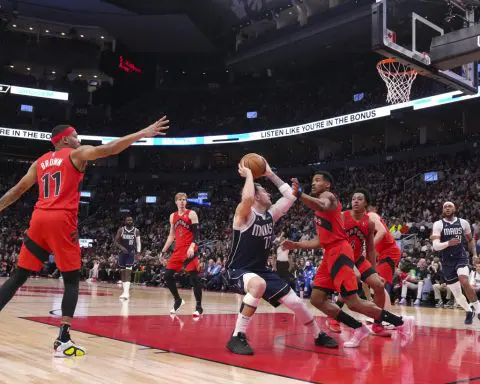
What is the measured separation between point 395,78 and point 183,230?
578 inches

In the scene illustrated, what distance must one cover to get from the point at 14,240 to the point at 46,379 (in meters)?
30.8

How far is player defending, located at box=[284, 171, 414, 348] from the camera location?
577 cm

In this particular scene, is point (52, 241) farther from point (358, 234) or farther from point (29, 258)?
point (358, 234)

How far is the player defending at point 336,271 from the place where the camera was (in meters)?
5.77

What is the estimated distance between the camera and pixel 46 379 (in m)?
3.65

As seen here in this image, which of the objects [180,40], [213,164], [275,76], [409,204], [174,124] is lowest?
[409,204]

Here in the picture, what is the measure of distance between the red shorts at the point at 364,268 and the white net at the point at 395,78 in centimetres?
1356

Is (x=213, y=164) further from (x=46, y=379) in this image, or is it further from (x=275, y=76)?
(x=46, y=379)

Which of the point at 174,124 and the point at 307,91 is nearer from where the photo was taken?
the point at 307,91

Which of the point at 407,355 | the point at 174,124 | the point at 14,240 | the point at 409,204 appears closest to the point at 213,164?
the point at 174,124

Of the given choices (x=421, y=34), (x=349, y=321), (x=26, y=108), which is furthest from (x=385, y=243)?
(x=26, y=108)

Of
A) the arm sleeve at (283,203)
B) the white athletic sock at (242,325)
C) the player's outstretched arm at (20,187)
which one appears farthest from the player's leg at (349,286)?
the player's outstretched arm at (20,187)

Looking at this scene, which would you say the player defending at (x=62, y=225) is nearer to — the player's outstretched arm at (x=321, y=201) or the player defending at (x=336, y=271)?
the player's outstretched arm at (x=321, y=201)

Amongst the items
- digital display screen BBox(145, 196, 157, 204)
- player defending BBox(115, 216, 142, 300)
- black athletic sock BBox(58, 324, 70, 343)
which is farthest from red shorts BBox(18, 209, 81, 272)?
digital display screen BBox(145, 196, 157, 204)
